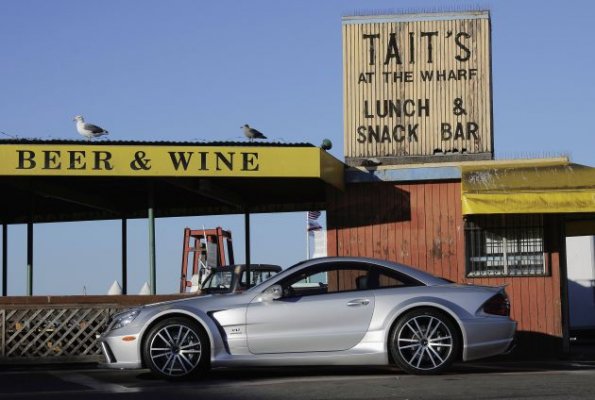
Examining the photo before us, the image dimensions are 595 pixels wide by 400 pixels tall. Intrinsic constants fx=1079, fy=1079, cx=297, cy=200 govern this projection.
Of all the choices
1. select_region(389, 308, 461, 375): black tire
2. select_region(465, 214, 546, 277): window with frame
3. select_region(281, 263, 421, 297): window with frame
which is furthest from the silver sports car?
select_region(465, 214, 546, 277): window with frame

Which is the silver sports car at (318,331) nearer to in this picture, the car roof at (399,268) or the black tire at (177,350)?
the black tire at (177,350)

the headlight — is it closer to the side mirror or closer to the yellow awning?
the side mirror

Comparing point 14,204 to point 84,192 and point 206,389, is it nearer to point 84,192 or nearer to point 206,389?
point 84,192

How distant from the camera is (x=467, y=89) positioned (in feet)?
62.8

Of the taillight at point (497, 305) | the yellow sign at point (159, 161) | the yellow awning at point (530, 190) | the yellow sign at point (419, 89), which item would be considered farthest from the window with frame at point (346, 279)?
the yellow sign at point (419, 89)

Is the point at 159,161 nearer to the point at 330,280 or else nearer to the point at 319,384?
the point at 330,280

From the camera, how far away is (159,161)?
51.2 feet

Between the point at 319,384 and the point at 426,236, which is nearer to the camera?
the point at 319,384

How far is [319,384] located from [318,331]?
0.91 metres

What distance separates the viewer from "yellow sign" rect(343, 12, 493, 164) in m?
19.1

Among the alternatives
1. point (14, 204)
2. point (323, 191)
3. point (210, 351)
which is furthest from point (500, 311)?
point (14, 204)

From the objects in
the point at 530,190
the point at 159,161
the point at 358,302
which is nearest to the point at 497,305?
the point at 358,302

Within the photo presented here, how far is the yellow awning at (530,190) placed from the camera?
16.1 m

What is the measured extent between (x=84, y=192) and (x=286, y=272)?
8851 mm
